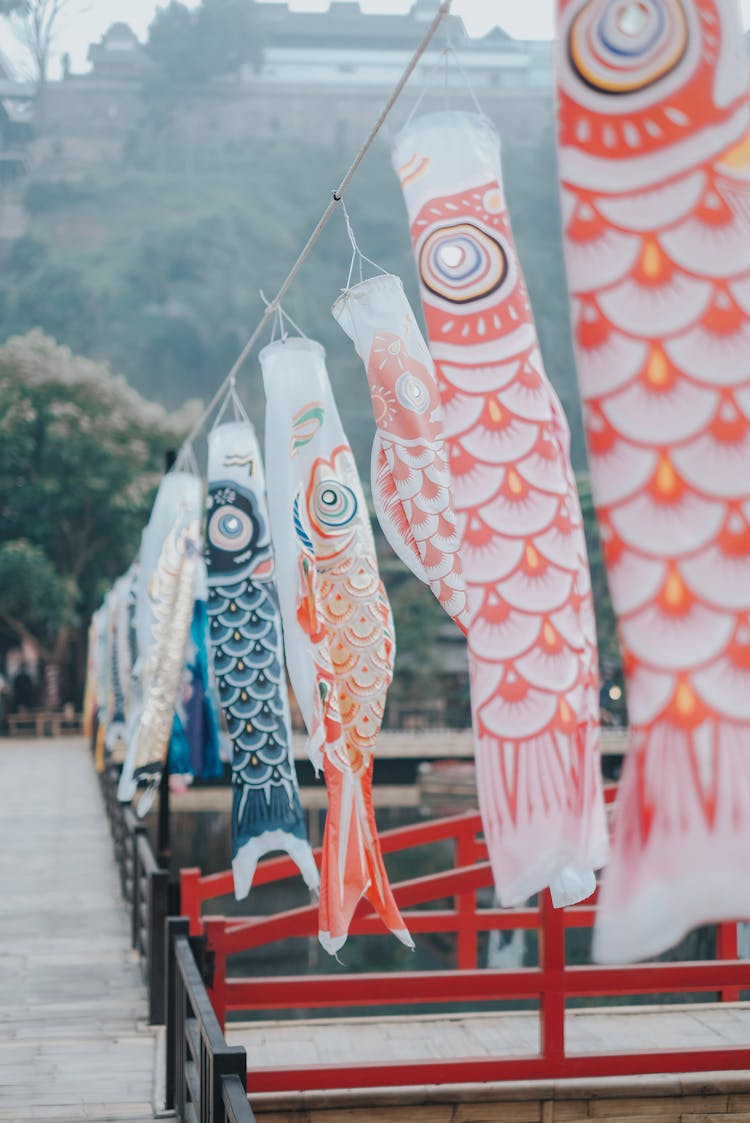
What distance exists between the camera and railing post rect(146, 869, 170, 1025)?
5.74 metres

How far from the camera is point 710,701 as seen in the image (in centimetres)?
193

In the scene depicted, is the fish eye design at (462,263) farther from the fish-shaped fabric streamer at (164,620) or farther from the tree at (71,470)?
the tree at (71,470)

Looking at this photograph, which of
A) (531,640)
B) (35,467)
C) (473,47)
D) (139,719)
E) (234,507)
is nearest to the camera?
(531,640)

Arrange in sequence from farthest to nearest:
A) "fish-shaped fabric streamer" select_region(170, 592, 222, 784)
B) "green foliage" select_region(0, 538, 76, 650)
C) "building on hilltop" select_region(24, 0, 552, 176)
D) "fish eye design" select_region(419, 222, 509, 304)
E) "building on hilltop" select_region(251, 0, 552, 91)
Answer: "building on hilltop" select_region(251, 0, 552, 91) → "building on hilltop" select_region(24, 0, 552, 176) → "green foliage" select_region(0, 538, 76, 650) → "fish-shaped fabric streamer" select_region(170, 592, 222, 784) → "fish eye design" select_region(419, 222, 509, 304)

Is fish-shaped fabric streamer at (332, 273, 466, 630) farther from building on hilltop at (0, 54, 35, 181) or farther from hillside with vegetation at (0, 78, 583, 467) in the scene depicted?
building on hilltop at (0, 54, 35, 181)

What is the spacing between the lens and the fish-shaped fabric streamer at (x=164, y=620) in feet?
20.0

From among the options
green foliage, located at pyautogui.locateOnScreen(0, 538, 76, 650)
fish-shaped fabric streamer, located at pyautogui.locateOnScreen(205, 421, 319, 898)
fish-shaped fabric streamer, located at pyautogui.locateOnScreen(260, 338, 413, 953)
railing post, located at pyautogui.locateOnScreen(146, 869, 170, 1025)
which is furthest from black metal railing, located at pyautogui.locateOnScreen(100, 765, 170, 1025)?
green foliage, located at pyautogui.locateOnScreen(0, 538, 76, 650)

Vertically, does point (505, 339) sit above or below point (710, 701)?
above

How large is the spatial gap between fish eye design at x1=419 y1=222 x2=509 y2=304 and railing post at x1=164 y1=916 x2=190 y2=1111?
9.48 feet

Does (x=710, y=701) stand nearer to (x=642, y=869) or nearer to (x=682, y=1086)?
(x=642, y=869)

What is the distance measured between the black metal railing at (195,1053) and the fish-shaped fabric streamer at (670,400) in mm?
1622

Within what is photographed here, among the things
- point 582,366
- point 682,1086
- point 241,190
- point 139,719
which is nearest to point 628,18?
point 582,366

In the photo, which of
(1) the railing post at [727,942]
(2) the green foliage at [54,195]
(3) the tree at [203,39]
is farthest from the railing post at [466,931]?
(3) the tree at [203,39]

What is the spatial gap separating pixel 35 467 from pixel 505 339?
85.1 feet
